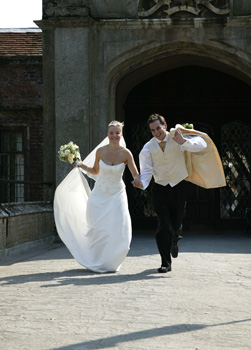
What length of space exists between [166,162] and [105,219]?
1074mm

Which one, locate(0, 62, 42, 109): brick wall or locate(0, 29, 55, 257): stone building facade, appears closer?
locate(0, 29, 55, 257): stone building facade

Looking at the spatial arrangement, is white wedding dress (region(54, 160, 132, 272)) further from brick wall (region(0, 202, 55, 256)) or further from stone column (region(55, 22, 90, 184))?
stone column (region(55, 22, 90, 184))

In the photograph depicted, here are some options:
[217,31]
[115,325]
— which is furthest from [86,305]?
[217,31]

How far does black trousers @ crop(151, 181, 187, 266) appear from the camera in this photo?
815 centimetres

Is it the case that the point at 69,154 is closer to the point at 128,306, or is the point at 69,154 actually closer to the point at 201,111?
the point at 128,306

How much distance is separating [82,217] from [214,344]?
4945 millimetres

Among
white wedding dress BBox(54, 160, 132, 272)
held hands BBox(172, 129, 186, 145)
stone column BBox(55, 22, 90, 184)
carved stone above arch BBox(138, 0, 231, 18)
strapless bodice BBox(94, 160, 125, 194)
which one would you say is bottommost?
white wedding dress BBox(54, 160, 132, 272)

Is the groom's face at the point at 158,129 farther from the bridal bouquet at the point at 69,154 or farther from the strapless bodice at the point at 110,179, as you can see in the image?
the bridal bouquet at the point at 69,154

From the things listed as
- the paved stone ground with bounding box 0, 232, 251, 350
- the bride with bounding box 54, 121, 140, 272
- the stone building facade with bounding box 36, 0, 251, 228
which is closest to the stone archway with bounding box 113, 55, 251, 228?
the stone building facade with bounding box 36, 0, 251, 228

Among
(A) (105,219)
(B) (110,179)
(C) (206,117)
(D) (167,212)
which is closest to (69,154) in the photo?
(B) (110,179)

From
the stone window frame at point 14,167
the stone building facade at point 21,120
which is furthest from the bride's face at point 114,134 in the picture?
the stone window frame at point 14,167

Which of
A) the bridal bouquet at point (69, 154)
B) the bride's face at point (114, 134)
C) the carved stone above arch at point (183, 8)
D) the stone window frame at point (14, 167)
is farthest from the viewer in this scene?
the stone window frame at point (14, 167)

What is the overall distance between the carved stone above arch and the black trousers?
20.1ft

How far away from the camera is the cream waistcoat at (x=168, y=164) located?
8305 mm
